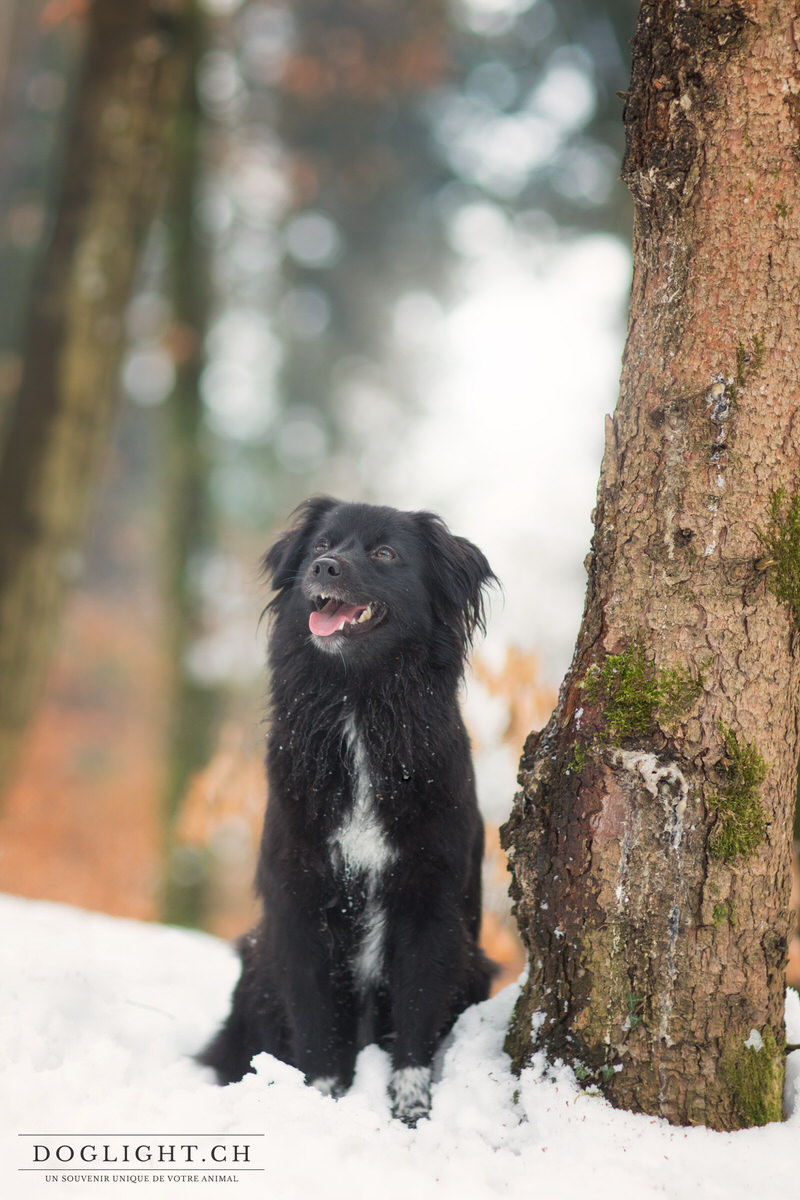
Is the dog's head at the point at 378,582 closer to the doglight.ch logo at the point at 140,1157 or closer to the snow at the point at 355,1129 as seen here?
the snow at the point at 355,1129

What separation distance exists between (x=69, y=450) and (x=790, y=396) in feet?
19.1

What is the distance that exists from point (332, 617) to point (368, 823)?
0.74m

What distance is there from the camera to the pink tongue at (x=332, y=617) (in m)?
3.15

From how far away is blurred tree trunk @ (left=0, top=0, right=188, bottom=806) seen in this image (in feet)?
22.4

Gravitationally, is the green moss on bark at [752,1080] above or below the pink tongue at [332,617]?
below

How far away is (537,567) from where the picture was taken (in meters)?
8.82

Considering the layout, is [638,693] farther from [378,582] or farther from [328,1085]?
[328,1085]

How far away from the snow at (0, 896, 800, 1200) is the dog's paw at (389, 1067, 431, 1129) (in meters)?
0.05

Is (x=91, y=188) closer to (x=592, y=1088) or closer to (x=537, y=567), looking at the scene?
(x=537, y=567)

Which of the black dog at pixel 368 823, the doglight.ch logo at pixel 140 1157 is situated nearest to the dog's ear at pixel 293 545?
the black dog at pixel 368 823

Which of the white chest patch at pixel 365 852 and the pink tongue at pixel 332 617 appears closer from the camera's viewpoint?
the white chest patch at pixel 365 852

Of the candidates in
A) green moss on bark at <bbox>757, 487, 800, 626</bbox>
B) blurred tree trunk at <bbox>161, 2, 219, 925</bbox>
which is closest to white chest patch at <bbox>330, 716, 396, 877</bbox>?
green moss on bark at <bbox>757, 487, 800, 626</bbox>

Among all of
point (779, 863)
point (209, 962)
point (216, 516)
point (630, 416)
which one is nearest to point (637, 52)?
point (630, 416)

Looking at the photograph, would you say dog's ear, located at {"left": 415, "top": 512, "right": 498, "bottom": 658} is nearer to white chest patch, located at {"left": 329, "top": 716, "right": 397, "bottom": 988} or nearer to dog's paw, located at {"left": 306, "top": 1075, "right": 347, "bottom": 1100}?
white chest patch, located at {"left": 329, "top": 716, "right": 397, "bottom": 988}
